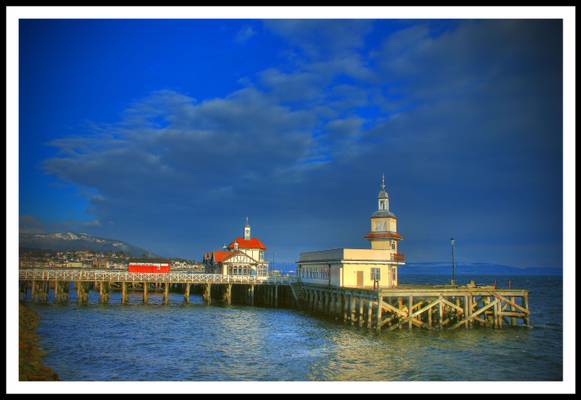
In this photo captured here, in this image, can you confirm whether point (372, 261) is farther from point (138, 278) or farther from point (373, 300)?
point (138, 278)

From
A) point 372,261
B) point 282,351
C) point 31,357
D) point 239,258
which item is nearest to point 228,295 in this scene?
point 239,258

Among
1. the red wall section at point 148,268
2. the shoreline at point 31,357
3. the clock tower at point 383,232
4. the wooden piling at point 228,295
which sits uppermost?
the clock tower at point 383,232

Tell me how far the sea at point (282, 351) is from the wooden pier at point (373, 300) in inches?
52.9

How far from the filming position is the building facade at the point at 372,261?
40875 mm

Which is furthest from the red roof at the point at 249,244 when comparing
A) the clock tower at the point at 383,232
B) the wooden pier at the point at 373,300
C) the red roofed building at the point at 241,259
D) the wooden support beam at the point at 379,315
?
the wooden support beam at the point at 379,315

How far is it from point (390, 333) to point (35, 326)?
23597 millimetres

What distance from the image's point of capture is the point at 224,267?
64750 mm

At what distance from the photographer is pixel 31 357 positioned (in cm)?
2361

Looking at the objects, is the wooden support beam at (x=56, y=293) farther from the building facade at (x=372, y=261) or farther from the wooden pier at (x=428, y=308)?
the wooden pier at (x=428, y=308)

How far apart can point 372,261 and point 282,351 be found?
15828 mm

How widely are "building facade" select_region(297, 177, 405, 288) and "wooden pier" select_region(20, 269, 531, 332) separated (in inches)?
51.5

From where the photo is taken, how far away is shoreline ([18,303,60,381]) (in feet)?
65.3

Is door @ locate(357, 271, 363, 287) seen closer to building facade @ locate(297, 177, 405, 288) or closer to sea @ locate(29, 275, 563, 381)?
building facade @ locate(297, 177, 405, 288)
